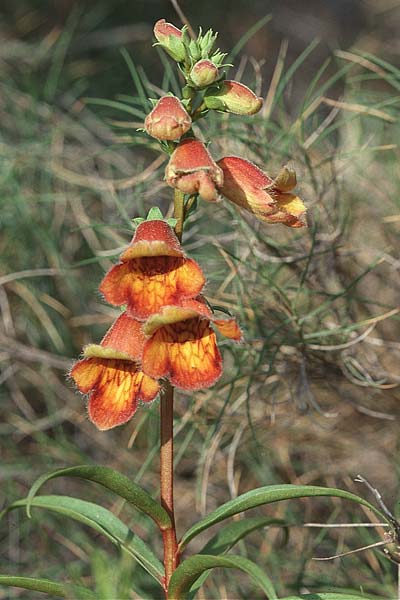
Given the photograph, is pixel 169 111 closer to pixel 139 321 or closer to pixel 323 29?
pixel 139 321

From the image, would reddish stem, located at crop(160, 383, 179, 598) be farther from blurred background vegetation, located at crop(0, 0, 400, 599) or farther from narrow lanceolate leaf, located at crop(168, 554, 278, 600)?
blurred background vegetation, located at crop(0, 0, 400, 599)

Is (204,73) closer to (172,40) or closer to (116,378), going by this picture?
(172,40)

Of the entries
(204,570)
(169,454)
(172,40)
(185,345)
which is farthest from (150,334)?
(172,40)

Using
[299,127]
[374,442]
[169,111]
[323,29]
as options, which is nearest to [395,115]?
[299,127]

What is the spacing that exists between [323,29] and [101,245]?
2.97 m

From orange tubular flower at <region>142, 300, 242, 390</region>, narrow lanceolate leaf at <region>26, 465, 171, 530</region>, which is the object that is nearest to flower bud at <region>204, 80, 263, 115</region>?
orange tubular flower at <region>142, 300, 242, 390</region>

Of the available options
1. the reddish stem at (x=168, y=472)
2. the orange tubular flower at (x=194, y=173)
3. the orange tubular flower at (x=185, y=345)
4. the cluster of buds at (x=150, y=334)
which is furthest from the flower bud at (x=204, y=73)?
the reddish stem at (x=168, y=472)

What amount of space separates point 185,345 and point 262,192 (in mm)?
275

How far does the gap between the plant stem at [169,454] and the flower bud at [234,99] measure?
0.16 metres

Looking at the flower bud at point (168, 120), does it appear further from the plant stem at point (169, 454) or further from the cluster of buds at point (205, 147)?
the plant stem at point (169, 454)

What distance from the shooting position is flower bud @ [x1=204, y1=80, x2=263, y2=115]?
131cm

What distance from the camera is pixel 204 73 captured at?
4.17ft

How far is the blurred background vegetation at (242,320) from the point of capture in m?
2.05

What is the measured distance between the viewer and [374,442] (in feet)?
7.61
